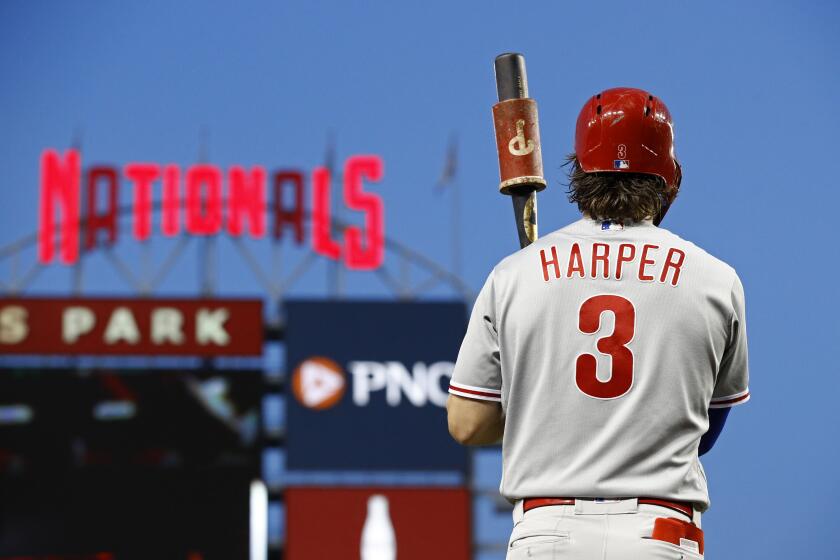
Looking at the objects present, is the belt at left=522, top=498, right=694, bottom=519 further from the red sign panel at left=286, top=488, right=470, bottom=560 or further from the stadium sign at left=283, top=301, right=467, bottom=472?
the stadium sign at left=283, top=301, right=467, bottom=472

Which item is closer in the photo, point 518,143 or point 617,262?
point 617,262

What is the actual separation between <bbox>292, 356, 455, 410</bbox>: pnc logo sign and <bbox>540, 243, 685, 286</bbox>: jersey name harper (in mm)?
23323

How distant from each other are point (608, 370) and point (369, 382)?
23998 mm

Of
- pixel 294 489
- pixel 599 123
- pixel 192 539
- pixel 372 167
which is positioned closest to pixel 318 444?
pixel 294 489

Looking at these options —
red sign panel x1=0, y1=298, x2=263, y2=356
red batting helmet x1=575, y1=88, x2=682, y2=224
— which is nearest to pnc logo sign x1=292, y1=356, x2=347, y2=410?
red sign panel x1=0, y1=298, x2=263, y2=356

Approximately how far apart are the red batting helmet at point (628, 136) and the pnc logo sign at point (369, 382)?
23187 millimetres

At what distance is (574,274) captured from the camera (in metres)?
2.74

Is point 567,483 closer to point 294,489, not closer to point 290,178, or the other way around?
point 294,489

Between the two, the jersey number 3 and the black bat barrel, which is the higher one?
the black bat barrel

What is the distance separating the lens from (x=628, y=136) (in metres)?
2.84

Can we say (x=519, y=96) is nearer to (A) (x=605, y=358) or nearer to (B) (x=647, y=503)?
(A) (x=605, y=358)

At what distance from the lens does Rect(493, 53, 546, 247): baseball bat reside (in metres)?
3.31

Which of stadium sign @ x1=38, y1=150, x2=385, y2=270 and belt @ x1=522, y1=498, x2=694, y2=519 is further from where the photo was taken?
stadium sign @ x1=38, y1=150, x2=385, y2=270

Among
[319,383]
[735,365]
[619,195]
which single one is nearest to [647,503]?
[735,365]
